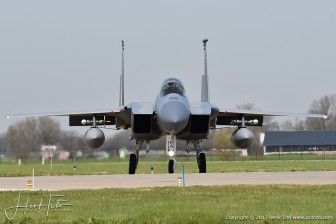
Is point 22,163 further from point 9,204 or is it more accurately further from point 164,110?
point 9,204

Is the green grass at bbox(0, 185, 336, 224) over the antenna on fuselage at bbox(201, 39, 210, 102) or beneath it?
beneath

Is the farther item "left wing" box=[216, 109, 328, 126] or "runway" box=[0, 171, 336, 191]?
"left wing" box=[216, 109, 328, 126]

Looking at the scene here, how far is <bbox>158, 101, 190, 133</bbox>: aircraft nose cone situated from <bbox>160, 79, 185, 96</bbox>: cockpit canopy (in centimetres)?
88

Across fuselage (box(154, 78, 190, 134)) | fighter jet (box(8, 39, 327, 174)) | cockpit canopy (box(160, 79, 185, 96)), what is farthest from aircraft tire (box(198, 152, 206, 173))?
cockpit canopy (box(160, 79, 185, 96))

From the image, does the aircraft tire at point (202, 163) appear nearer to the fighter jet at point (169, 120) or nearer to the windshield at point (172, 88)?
the fighter jet at point (169, 120)

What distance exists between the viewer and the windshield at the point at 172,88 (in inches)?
1113

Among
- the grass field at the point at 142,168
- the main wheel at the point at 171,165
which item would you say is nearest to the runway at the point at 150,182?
the main wheel at the point at 171,165

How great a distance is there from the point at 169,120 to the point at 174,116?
0.25 m

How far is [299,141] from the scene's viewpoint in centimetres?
10175

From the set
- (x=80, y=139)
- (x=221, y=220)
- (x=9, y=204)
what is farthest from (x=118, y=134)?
(x=221, y=220)

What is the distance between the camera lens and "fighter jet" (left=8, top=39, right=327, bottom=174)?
2762cm

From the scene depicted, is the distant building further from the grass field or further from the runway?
the runway

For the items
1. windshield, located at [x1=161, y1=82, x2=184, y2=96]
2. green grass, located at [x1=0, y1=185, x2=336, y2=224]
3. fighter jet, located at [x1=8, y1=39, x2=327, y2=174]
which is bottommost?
green grass, located at [x1=0, y1=185, x2=336, y2=224]

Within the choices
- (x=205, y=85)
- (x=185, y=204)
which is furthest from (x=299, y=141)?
(x=185, y=204)
